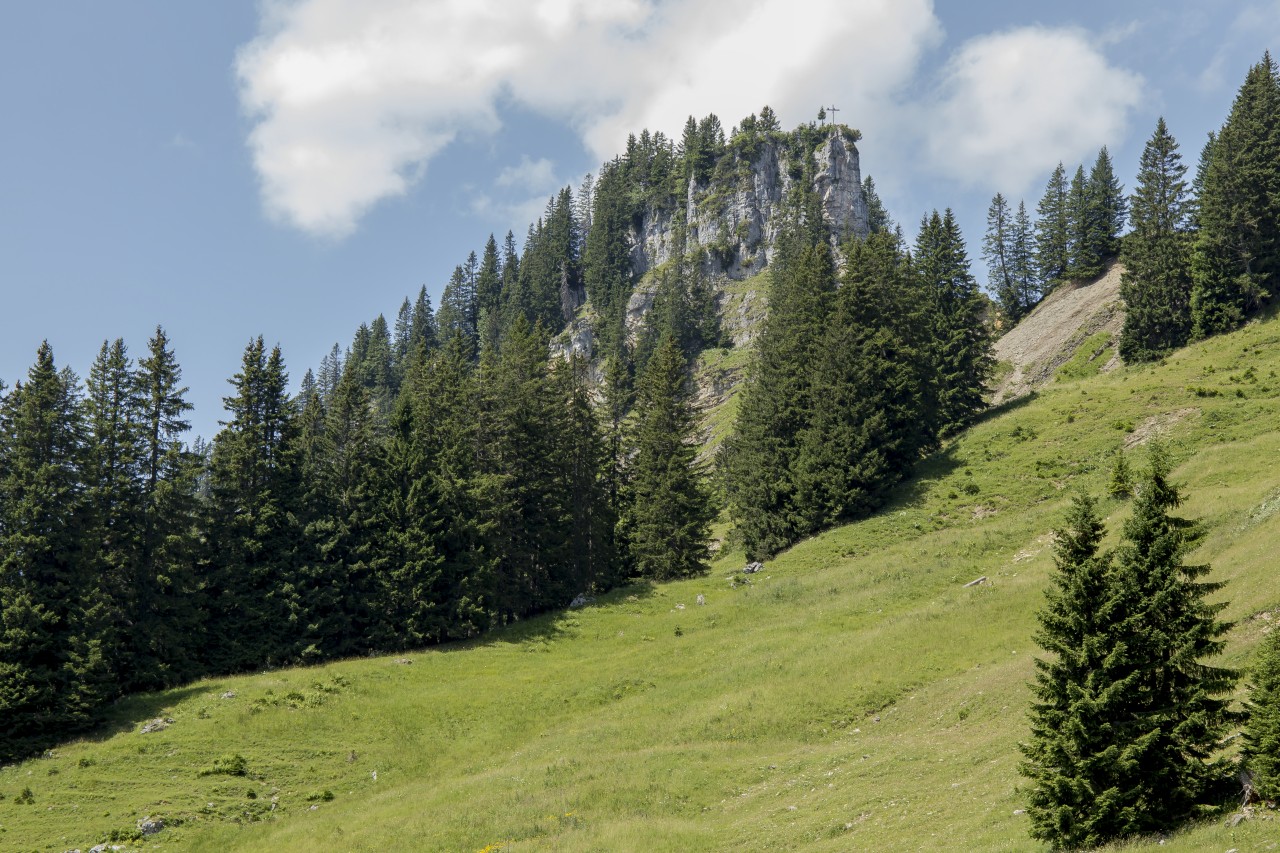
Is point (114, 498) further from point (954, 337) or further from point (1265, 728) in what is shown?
point (954, 337)

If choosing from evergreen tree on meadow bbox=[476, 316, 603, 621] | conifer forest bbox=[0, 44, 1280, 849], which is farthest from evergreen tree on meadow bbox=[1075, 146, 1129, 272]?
evergreen tree on meadow bbox=[476, 316, 603, 621]

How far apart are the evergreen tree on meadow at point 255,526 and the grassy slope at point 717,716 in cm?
560

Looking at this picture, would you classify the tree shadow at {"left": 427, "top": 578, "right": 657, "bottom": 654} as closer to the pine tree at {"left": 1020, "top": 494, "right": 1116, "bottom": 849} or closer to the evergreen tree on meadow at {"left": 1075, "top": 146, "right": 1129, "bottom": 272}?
the pine tree at {"left": 1020, "top": 494, "right": 1116, "bottom": 849}

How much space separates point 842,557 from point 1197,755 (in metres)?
39.9

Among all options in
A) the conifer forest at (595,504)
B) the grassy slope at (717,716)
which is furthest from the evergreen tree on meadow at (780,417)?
the grassy slope at (717,716)

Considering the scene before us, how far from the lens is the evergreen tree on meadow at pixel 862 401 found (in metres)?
62.5

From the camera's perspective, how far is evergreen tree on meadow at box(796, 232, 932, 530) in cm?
6253

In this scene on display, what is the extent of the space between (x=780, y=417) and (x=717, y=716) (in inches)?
1421

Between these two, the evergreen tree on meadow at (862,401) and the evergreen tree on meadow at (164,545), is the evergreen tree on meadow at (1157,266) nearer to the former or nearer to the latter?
the evergreen tree on meadow at (862,401)

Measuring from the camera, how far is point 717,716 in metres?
35.7

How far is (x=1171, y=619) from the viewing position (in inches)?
699

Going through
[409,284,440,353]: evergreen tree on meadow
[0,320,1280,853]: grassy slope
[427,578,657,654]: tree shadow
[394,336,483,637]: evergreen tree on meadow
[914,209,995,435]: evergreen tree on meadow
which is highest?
[409,284,440,353]: evergreen tree on meadow

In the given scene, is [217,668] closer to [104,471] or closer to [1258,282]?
[104,471]

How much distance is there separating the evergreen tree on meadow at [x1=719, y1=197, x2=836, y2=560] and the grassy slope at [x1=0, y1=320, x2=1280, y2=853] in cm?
610
